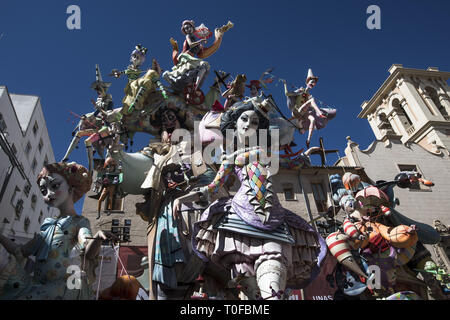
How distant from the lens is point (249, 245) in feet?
10.4

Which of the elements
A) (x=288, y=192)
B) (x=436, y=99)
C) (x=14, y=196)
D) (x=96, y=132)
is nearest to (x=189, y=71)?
(x=96, y=132)

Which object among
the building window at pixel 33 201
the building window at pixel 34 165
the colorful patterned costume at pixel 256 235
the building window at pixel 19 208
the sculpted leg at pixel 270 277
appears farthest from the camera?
the building window at pixel 34 165

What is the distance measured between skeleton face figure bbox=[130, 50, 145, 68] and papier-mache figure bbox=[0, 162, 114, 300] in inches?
127

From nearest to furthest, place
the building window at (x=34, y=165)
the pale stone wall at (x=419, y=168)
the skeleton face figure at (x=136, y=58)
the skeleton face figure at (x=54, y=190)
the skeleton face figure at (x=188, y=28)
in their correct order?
the skeleton face figure at (x=54, y=190), the skeleton face figure at (x=136, y=58), the skeleton face figure at (x=188, y=28), the building window at (x=34, y=165), the pale stone wall at (x=419, y=168)

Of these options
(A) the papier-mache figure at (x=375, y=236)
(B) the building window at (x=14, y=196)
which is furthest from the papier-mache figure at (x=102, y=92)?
(A) the papier-mache figure at (x=375, y=236)

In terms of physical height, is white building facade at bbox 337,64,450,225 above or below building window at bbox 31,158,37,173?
above

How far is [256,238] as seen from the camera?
10.4 feet

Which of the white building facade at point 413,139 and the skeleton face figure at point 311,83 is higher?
the white building facade at point 413,139

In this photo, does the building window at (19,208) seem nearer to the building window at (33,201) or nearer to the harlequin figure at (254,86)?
the building window at (33,201)

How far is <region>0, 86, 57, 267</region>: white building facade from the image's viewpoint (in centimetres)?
531

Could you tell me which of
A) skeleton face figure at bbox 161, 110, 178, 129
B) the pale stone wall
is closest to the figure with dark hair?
skeleton face figure at bbox 161, 110, 178, 129

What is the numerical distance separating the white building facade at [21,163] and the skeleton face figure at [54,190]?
70cm

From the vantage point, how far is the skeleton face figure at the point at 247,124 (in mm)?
4050

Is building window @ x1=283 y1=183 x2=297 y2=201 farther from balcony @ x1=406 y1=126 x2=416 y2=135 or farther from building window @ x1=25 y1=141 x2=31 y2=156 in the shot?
balcony @ x1=406 y1=126 x2=416 y2=135
